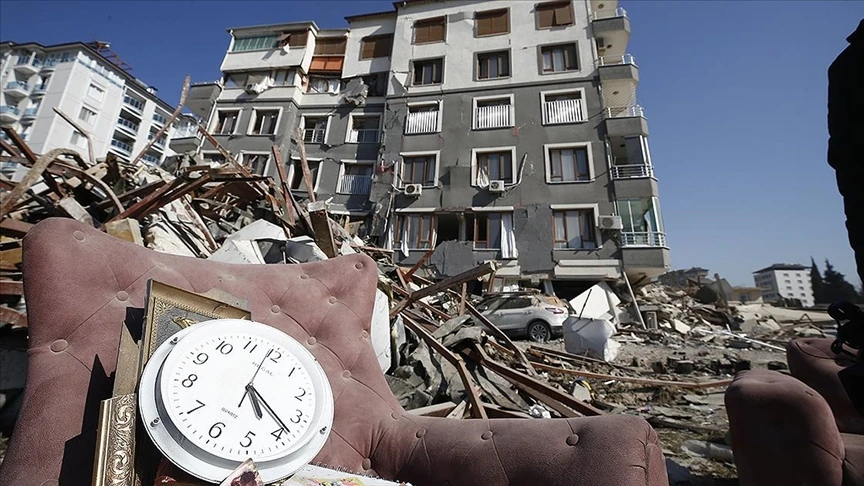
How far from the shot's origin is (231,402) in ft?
3.64

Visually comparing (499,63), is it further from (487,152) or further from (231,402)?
(231,402)

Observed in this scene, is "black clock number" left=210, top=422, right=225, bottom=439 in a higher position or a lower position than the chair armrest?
higher

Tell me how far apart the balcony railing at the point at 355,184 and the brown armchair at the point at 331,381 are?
48.3 feet

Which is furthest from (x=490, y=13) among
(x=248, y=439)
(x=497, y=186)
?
(x=248, y=439)

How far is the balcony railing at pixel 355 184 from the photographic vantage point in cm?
1614

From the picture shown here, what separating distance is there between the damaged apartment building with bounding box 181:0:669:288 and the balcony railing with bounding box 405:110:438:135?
68 millimetres

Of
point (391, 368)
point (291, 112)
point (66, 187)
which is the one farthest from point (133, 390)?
point (291, 112)

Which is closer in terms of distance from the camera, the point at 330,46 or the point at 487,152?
the point at 487,152

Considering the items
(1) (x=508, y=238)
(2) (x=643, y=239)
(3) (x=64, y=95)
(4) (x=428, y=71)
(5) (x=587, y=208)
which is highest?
(3) (x=64, y=95)

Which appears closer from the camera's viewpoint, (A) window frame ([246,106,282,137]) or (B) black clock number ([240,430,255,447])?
(B) black clock number ([240,430,255,447])

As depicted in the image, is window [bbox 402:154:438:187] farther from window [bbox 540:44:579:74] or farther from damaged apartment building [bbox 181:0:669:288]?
window [bbox 540:44:579:74]

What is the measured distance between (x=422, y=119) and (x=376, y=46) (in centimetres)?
603

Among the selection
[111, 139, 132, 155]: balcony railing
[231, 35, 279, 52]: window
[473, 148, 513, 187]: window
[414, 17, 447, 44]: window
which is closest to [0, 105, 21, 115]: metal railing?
[111, 139, 132, 155]: balcony railing

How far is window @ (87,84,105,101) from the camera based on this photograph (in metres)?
33.8
